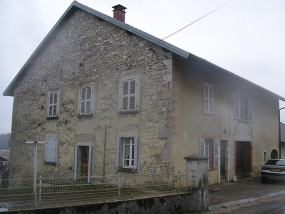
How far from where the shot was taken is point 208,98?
13.6 meters

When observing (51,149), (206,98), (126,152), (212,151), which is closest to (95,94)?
(126,152)

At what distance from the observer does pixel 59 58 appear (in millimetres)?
16297

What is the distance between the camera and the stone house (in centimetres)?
1188

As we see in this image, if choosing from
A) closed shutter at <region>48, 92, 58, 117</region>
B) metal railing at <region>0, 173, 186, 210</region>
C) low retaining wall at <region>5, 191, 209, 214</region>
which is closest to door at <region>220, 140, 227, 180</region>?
metal railing at <region>0, 173, 186, 210</region>

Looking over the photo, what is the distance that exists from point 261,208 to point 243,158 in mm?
7836

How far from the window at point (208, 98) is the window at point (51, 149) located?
734cm

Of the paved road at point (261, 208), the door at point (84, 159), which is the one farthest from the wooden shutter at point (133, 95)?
the paved road at point (261, 208)

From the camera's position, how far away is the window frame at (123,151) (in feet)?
40.1

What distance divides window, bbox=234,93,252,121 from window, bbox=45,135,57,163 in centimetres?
878

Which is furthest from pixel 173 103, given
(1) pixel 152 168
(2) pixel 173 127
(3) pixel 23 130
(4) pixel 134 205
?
(3) pixel 23 130

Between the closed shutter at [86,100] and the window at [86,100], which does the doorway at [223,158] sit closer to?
the window at [86,100]

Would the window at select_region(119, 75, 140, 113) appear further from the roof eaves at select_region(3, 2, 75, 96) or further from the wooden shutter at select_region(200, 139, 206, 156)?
the roof eaves at select_region(3, 2, 75, 96)

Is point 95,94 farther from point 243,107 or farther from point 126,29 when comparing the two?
point 243,107

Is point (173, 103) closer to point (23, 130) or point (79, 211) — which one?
point (79, 211)
